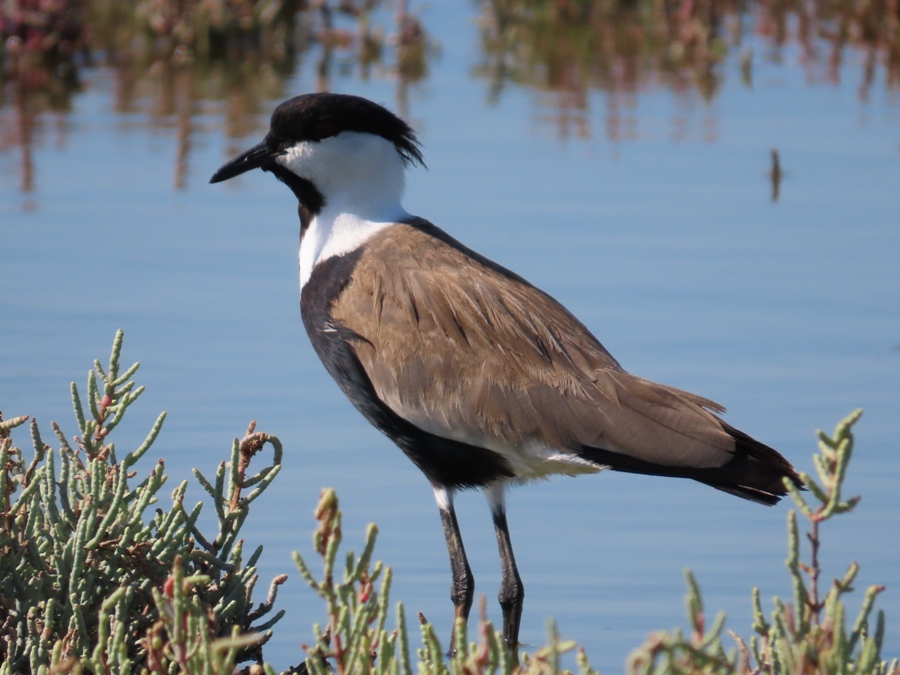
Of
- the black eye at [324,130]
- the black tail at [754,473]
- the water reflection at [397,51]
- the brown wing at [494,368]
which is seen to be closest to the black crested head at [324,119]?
the black eye at [324,130]

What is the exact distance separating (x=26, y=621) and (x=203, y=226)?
503cm

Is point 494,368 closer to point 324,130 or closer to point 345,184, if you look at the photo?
point 345,184

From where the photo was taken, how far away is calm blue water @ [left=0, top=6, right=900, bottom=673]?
5688 millimetres

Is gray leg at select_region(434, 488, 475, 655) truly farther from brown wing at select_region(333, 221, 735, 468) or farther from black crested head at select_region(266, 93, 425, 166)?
black crested head at select_region(266, 93, 425, 166)

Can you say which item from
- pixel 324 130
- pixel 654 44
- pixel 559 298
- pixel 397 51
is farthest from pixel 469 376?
pixel 654 44

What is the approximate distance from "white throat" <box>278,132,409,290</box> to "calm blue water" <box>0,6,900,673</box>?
101cm

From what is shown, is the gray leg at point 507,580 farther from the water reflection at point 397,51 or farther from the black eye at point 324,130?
the water reflection at point 397,51

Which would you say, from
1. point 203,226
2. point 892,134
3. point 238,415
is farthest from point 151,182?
point 892,134

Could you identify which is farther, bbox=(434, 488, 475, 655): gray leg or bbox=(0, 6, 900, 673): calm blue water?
bbox=(0, 6, 900, 673): calm blue water

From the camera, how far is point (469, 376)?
16.6 ft

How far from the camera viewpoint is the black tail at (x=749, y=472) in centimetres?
459

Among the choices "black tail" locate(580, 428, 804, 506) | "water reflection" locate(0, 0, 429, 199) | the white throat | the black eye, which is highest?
the black eye

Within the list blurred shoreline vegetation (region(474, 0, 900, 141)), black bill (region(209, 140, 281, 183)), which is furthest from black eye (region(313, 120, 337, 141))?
blurred shoreline vegetation (region(474, 0, 900, 141))

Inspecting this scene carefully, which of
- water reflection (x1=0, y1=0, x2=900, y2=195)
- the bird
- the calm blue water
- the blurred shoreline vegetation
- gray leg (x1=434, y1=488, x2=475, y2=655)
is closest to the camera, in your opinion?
the bird
